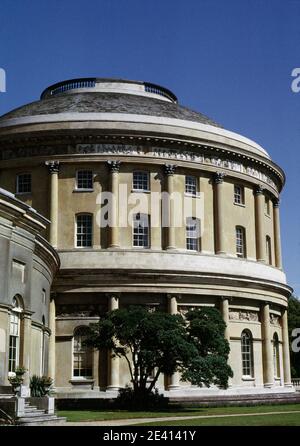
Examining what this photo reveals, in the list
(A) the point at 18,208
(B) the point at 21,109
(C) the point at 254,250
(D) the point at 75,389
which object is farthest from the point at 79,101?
(A) the point at 18,208

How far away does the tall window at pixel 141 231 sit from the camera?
42.9m

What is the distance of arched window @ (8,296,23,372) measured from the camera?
25.2 metres

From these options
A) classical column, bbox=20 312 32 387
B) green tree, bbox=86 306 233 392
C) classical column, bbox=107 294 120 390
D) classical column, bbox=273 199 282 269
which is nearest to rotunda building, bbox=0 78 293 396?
classical column, bbox=107 294 120 390

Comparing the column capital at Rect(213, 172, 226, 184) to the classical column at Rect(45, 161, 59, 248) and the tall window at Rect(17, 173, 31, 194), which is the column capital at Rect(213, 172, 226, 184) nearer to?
the classical column at Rect(45, 161, 59, 248)

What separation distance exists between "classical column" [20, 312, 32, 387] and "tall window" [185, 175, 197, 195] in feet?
65.5

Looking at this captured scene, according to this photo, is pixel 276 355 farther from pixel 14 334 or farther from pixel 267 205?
pixel 14 334

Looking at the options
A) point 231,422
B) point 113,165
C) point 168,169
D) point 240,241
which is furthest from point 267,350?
point 231,422

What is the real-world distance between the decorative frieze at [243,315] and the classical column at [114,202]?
8.17 m

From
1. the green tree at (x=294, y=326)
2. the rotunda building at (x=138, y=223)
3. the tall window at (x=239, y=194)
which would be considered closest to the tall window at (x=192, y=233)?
the rotunda building at (x=138, y=223)

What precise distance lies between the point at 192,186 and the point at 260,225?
18.7 ft

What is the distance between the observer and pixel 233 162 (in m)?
46.6

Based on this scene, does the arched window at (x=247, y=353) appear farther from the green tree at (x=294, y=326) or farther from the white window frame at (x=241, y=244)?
the green tree at (x=294, y=326)

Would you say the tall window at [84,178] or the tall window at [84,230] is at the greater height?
the tall window at [84,178]

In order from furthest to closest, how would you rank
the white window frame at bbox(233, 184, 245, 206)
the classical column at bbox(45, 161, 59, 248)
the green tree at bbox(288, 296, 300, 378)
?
the green tree at bbox(288, 296, 300, 378) < the white window frame at bbox(233, 184, 245, 206) < the classical column at bbox(45, 161, 59, 248)
